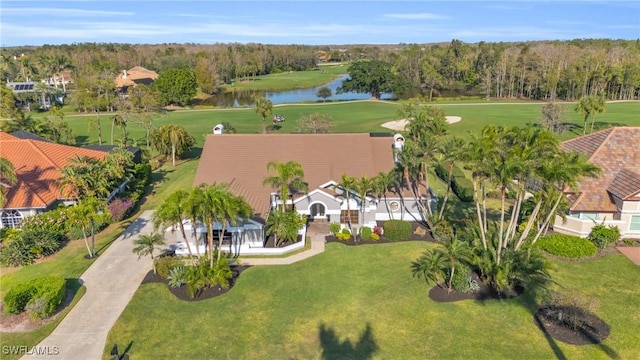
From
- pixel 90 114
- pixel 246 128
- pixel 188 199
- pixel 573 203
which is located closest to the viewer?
pixel 188 199

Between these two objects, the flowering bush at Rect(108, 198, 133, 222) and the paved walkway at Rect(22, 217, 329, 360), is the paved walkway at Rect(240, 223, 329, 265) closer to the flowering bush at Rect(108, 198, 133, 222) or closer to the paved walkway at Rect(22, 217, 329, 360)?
the paved walkway at Rect(22, 217, 329, 360)

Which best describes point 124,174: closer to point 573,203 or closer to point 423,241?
point 423,241

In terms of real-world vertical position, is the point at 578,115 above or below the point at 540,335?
above

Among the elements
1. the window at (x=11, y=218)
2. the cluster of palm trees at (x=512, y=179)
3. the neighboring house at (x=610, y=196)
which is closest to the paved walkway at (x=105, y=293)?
the window at (x=11, y=218)

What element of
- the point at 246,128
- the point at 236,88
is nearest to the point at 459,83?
the point at 236,88

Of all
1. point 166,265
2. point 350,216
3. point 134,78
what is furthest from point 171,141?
point 134,78

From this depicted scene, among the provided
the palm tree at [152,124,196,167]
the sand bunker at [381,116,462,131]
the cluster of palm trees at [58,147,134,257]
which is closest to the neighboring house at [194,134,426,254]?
the cluster of palm trees at [58,147,134,257]
